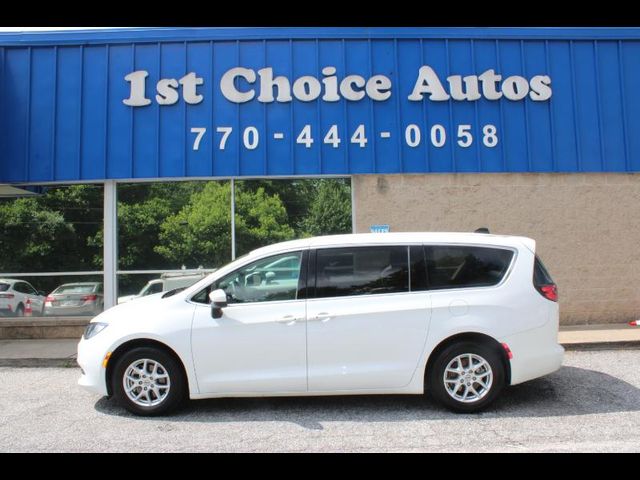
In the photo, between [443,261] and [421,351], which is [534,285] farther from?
[421,351]

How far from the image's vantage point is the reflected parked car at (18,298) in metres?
9.82

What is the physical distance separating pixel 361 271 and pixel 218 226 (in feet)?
16.7

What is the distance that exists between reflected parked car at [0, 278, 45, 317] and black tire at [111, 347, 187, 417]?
17.9 ft

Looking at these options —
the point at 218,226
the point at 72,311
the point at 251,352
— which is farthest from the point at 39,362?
the point at 251,352

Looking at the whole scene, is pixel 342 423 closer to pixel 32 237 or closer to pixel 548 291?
pixel 548 291

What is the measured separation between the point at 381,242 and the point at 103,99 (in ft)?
22.6

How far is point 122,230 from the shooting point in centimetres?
998

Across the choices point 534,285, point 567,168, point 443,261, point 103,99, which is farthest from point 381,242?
point 103,99

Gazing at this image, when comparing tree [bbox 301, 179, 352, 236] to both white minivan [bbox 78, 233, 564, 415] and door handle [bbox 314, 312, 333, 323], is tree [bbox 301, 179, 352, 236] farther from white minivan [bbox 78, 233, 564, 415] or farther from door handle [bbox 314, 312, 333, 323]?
door handle [bbox 314, 312, 333, 323]

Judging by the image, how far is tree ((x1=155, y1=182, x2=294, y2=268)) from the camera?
981 cm

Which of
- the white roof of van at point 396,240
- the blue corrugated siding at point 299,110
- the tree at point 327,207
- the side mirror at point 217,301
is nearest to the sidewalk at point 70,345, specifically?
the blue corrugated siding at point 299,110

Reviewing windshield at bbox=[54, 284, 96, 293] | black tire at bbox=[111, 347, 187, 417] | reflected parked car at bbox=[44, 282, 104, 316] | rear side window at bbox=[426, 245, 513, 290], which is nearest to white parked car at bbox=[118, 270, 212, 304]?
reflected parked car at bbox=[44, 282, 104, 316]

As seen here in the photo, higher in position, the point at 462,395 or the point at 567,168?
the point at 567,168

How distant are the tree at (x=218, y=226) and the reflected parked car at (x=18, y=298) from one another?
2.46 meters
